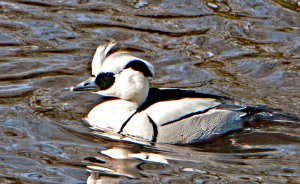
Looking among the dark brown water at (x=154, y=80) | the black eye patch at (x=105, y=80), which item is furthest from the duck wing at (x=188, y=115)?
the black eye patch at (x=105, y=80)

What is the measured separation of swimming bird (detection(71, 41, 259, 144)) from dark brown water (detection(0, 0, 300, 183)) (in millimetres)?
191

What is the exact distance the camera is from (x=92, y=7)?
45.5ft

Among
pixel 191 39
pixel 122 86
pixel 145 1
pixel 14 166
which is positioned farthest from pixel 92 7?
pixel 14 166

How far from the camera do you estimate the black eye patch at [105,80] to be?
995cm

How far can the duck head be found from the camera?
980cm

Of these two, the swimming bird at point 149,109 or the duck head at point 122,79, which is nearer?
the swimming bird at point 149,109

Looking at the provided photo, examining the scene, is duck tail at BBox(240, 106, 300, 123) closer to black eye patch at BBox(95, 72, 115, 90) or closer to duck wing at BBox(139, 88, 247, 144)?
duck wing at BBox(139, 88, 247, 144)

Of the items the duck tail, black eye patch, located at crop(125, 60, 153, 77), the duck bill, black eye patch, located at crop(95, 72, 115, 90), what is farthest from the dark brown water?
black eye patch, located at crop(125, 60, 153, 77)

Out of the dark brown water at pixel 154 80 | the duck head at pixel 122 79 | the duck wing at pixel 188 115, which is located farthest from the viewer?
the duck head at pixel 122 79

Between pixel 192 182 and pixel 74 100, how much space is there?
2.82 metres

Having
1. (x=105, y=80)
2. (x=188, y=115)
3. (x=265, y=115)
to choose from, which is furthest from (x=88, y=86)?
(x=265, y=115)

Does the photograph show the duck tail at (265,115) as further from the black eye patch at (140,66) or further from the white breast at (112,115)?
the white breast at (112,115)

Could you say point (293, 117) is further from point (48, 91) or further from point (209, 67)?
point (48, 91)

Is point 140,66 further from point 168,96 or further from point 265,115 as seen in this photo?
point 265,115
